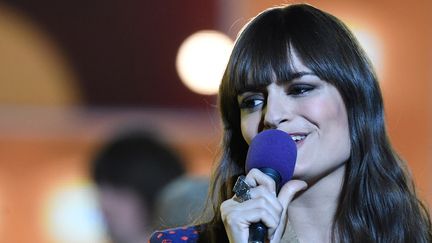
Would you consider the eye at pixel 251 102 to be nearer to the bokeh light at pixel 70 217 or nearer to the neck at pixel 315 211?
the neck at pixel 315 211

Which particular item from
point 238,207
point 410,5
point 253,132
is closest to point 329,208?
point 253,132

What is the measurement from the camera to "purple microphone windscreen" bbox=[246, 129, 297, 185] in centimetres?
125

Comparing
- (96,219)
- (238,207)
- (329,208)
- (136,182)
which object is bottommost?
(96,219)

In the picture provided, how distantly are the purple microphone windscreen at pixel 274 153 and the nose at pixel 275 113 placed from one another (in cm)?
5

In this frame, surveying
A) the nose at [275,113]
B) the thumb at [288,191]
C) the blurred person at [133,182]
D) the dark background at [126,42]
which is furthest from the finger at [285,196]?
the dark background at [126,42]

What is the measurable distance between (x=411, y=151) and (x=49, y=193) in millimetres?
1499

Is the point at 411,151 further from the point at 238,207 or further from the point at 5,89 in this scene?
the point at 238,207

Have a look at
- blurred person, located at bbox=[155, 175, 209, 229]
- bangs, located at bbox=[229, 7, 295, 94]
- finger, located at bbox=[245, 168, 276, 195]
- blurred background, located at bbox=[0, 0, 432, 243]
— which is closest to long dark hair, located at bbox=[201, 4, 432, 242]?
bangs, located at bbox=[229, 7, 295, 94]

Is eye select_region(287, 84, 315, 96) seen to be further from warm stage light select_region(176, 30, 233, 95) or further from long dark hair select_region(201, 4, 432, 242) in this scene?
warm stage light select_region(176, 30, 233, 95)

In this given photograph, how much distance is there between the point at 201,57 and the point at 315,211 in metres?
2.34

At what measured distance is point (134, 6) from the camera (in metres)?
3.76

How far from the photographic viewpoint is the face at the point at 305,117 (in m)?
1.39

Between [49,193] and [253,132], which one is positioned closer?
[253,132]

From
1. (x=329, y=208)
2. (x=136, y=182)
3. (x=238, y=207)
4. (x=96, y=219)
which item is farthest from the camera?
(x=96, y=219)
